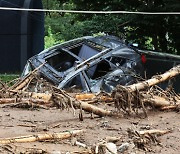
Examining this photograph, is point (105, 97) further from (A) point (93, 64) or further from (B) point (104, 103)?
(A) point (93, 64)

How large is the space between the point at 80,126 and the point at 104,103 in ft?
7.39

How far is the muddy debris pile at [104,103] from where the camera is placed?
541 cm

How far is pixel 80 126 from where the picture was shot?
21.9 feet

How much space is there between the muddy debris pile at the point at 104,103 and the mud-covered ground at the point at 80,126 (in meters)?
0.08

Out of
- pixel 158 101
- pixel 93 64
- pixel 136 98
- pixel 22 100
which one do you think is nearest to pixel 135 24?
pixel 93 64

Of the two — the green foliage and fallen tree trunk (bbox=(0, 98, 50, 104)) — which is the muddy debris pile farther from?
the green foliage

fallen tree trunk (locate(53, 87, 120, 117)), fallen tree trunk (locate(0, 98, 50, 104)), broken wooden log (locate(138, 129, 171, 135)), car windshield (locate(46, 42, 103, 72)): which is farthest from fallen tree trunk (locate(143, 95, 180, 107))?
car windshield (locate(46, 42, 103, 72))

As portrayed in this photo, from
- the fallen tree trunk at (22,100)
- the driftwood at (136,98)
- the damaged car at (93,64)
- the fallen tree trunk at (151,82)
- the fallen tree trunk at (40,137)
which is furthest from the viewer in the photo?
the damaged car at (93,64)

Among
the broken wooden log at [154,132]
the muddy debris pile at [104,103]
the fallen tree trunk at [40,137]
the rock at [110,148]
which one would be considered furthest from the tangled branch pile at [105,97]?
the rock at [110,148]

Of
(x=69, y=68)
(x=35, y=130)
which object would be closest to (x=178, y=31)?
(x=69, y=68)

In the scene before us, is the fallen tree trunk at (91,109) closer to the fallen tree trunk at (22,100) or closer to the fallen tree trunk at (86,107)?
the fallen tree trunk at (86,107)

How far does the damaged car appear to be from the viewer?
35.3 feet

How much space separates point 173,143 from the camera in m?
6.11

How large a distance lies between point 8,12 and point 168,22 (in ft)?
25.1
